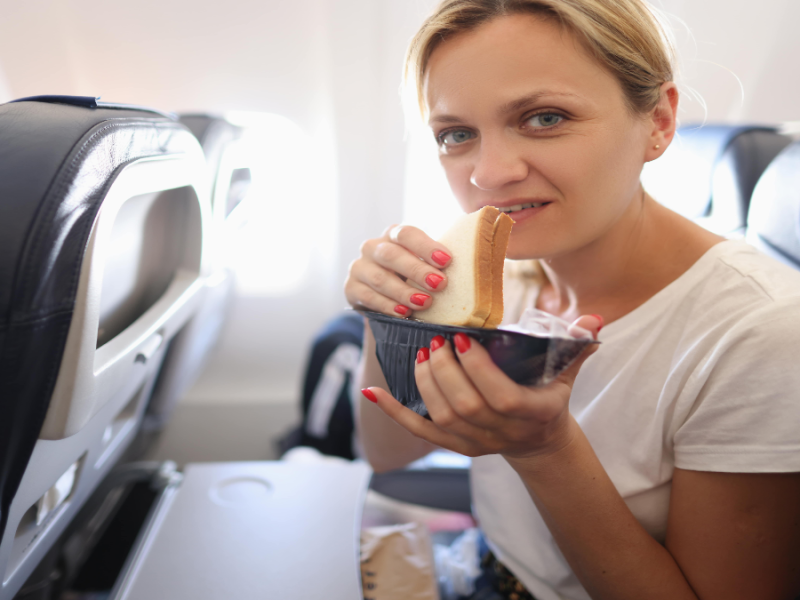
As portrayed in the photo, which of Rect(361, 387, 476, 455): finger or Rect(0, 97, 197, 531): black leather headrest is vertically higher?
Rect(0, 97, 197, 531): black leather headrest

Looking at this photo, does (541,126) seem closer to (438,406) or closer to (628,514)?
(438,406)

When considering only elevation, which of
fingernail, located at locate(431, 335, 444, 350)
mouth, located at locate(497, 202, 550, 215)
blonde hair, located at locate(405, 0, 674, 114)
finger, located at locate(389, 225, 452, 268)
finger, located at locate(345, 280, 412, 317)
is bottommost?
finger, located at locate(345, 280, 412, 317)

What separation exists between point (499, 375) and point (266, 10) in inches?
64.4

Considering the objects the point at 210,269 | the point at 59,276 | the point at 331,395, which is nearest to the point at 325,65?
the point at 210,269

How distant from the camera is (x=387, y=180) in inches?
75.2

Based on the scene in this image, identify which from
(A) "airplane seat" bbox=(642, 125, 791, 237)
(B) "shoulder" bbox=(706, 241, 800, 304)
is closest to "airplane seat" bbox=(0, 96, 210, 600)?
(B) "shoulder" bbox=(706, 241, 800, 304)

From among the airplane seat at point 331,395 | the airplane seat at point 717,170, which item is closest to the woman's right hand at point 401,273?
the airplane seat at point 717,170

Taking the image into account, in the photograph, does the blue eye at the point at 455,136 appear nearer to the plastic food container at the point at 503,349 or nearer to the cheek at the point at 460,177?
the cheek at the point at 460,177

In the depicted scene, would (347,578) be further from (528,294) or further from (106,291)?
(528,294)

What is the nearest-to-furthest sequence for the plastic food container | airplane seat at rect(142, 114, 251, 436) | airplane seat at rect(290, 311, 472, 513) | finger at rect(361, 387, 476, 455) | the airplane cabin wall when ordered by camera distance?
the plastic food container, finger at rect(361, 387, 476, 455), airplane seat at rect(142, 114, 251, 436), the airplane cabin wall, airplane seat at rect(290, 311, 472, 513)

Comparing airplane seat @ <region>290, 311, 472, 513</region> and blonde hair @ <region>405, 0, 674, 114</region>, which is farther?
airplane seat @ <region>290, 311, 472, 513</region>

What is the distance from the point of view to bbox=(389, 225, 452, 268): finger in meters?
0.63

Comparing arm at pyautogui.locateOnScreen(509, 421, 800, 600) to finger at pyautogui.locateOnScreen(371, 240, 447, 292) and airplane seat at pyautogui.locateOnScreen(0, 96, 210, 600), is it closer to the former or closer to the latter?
finger at pyautogui.locateOnScreen(371, 240, 447, 292)

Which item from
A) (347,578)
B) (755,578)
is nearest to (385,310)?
(347,578)
